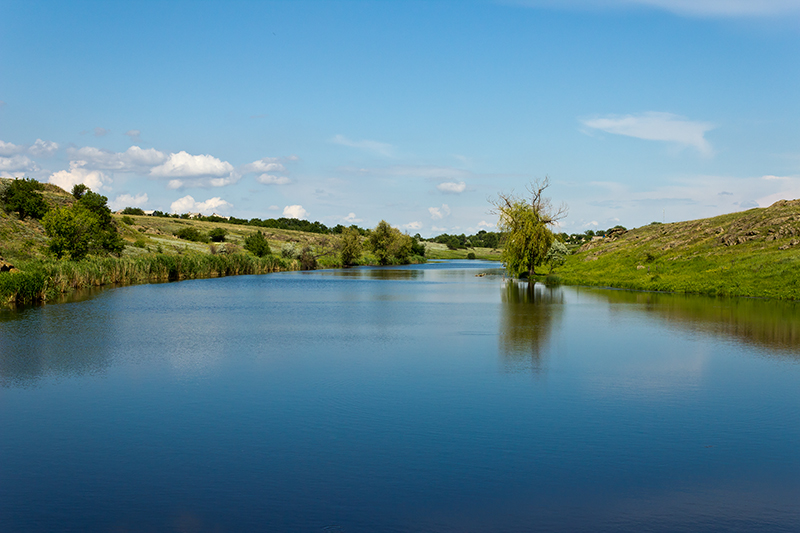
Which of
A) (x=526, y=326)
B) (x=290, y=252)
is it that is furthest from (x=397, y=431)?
(x=290, y=252)

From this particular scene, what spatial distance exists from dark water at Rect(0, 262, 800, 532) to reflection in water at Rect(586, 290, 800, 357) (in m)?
0.42

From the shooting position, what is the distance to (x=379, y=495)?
8055mm

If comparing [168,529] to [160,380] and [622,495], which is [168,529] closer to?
[622,495]

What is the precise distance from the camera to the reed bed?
3162cm

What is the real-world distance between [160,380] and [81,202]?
6195 centimetres

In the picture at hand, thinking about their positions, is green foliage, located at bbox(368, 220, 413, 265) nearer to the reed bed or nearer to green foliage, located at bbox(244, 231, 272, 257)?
green foliage, located at bbox(244, 231, 272, 257)

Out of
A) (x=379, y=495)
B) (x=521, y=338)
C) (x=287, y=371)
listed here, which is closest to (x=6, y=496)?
(x=379, y=495)

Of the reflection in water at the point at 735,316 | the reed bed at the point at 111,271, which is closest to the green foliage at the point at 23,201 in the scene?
the reed bed at the point at 111,271

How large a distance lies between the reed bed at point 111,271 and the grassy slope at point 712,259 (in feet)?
131

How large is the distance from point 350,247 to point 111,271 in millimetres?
59152

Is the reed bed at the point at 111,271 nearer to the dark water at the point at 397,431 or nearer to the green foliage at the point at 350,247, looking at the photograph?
the dark water at the point at 397,431

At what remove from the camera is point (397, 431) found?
10727 millimetres

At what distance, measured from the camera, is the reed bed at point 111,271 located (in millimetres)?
31625

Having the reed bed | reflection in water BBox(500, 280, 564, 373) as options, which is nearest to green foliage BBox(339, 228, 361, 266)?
the reed bed
